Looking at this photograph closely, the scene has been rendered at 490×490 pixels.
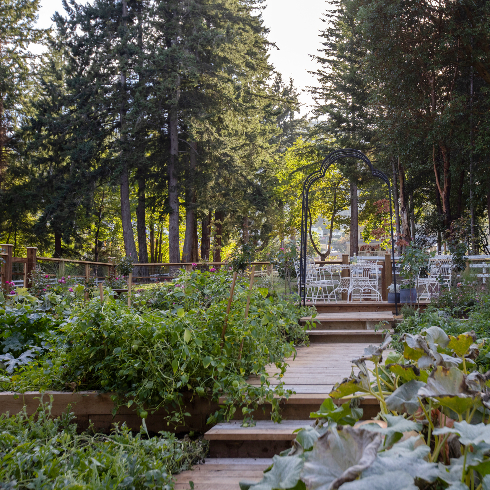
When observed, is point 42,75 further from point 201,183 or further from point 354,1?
point 354,1

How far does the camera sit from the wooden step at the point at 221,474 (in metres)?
1.87

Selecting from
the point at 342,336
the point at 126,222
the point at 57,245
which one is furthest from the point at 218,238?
the point at 342,336

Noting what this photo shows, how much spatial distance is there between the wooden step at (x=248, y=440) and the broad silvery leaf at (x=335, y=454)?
1614 mm

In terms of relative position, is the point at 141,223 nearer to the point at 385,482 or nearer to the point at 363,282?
the point at 363,282

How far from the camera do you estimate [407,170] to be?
14320mm

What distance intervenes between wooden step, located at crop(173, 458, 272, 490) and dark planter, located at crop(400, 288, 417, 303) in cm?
474

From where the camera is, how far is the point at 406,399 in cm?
108

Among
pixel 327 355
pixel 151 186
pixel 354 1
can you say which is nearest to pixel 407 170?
pixel 354 1

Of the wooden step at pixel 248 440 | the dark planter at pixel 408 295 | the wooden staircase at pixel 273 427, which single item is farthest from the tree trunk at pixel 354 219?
the wooden step at pixel 248 440

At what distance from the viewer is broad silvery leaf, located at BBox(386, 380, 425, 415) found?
3.44 ft

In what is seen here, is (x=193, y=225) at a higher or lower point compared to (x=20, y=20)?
lower

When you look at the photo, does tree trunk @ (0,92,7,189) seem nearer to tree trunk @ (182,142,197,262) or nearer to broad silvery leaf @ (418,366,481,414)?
tree trunk @ (182,142,197,262)

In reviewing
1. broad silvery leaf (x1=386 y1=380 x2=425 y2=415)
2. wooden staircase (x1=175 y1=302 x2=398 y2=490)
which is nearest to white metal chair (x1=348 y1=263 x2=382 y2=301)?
wooden staircase (x1=175 y1=302 x2=398 y2=490)

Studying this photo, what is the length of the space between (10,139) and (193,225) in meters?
8.75
